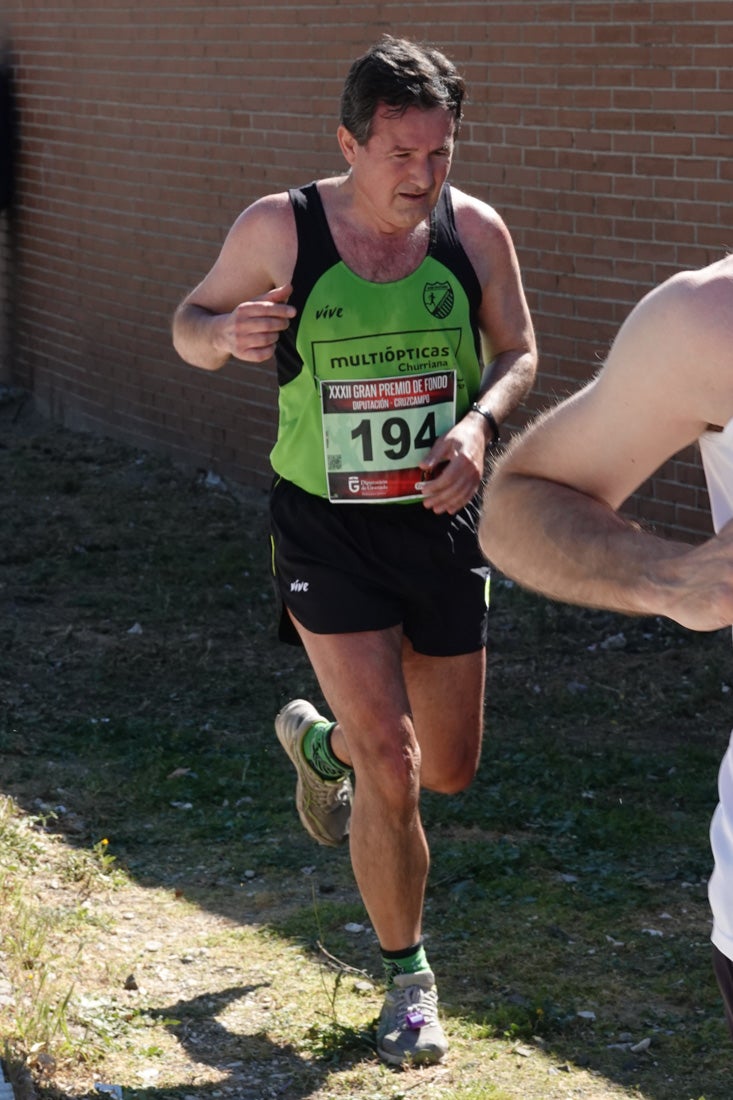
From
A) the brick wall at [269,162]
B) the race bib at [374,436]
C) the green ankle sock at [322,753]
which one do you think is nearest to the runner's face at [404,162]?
the race bib at [374,436]

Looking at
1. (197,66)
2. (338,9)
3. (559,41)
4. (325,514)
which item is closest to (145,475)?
(197,66)

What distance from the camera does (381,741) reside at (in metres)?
4.04

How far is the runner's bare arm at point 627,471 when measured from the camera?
7.06ft

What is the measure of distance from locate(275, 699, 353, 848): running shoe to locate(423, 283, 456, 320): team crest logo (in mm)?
1276

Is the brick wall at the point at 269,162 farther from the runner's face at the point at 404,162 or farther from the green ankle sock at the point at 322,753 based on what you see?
the runner's face at the point at 404,162

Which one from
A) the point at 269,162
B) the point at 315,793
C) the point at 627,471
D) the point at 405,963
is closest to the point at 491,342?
the point at 315,793

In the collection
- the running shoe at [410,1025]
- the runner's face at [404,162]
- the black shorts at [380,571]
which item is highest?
the runner's face at [404,162]

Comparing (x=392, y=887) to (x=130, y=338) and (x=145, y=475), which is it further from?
(x=130, y=338)

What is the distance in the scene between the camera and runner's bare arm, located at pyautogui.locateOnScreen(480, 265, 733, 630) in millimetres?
2152

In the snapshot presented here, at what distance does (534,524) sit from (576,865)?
3.18 metres

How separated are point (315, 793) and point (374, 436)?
47.0 inches

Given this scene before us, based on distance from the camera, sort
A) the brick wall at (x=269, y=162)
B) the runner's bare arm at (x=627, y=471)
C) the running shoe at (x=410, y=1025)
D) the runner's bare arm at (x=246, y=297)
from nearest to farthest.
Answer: the runner's bare arm at (x=627, y=471), the runner's bare arm at (x=246, y=297), the running shoe at (x=410, y=1025), the brick wall at (x=269, y=162)

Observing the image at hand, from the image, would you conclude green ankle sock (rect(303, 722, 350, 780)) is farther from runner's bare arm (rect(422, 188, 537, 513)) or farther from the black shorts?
runner's bare arm (rect(422, 188, 537, 513))

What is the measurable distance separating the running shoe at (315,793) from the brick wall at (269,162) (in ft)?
9.19
